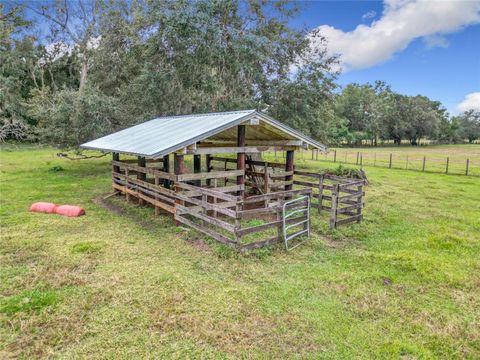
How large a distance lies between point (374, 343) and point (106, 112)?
16076 millimetres

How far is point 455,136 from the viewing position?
243 ft

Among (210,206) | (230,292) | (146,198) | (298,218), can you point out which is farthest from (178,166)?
(230,292)

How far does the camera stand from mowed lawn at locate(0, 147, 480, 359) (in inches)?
156

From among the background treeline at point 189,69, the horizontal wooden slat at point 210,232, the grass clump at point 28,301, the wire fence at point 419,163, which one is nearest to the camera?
the grass clump at point 28,301

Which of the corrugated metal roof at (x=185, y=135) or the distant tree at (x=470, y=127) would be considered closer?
the corrugated metal roof at (x=185, y=135)

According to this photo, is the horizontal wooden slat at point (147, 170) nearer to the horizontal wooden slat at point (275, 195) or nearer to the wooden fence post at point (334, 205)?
the horizontal wooden slat at point (275, 195)

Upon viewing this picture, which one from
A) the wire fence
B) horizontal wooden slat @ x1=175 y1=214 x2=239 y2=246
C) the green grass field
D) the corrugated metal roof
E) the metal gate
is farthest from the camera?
the green grass field

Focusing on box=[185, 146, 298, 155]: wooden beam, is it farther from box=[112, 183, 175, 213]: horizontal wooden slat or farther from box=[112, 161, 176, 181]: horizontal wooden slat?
box=[112, 183, 175, 213]: horizontal wooden slat

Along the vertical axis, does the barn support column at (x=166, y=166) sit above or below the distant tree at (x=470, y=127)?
below

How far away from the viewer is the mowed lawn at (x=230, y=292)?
396 centimetres

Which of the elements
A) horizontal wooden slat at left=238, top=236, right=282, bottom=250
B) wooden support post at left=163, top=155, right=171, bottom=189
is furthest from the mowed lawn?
wooden support post at left=163, top=155, right=171, bottom=189

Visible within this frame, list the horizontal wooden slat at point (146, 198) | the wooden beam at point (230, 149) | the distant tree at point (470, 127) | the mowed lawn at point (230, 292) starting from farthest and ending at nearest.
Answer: the distant tree at point (470, 127) < the horizontal wooden slat at point (146, 198) < the wooden beam at point (230, 149) < the mowed lawn at point (230, 292)

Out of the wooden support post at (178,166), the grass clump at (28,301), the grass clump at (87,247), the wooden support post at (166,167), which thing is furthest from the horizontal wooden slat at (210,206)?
the grass clump at (28,301)

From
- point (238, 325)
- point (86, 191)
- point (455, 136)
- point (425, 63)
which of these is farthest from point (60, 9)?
point (455, 136)
